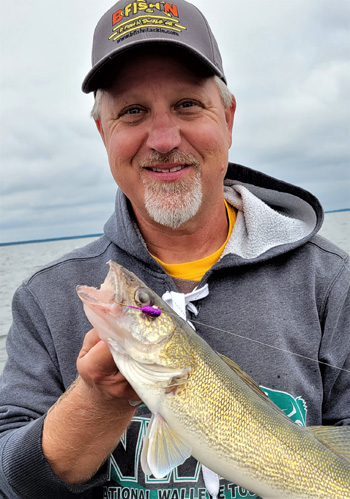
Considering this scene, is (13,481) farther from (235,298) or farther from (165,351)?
(235,298)

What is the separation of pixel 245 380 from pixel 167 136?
155 cm

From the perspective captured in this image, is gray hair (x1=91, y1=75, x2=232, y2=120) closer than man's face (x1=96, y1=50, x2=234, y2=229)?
No

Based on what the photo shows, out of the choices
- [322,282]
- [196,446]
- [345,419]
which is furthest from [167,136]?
[345,419]

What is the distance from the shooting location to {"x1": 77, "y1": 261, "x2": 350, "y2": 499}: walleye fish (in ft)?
7.87

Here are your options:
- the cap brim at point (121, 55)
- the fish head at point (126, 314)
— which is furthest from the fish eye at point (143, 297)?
the cap brim at point (121, 55)

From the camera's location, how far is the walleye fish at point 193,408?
2398 mm

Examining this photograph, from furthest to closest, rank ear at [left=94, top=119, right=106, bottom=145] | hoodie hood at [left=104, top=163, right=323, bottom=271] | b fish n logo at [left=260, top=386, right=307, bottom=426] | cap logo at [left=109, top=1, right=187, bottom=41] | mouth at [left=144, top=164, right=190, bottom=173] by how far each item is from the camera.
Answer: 1. ear at [left=94, top=119, right=106, bottom=145]
2. hoodie hood at [left=104, top=163, right=323, bottom=271]
3. mouth at [left=144, top=164, right=190, bottom=173]
4. cap logo at [left=109, top=1, right=187, bottom=41]
5. b fish n logo at [left=260, top=386, right=307, bottom=426]

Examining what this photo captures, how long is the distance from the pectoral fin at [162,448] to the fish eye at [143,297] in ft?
1.71

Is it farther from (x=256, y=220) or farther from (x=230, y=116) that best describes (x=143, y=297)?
(x=230, y=116)

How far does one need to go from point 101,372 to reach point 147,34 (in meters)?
2.05

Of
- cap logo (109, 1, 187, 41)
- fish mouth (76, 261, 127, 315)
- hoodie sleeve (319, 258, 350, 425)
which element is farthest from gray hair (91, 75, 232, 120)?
fish mouth (76, 261, 127, 315)

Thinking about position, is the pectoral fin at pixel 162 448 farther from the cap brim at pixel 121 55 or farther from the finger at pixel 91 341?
the cap brim at pixel 121 55

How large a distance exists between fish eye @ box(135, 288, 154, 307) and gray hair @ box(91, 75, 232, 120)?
1.67 meters

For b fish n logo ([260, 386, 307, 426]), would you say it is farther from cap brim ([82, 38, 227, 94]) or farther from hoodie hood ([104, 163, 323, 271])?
cap brim ([82, 38, 227, 94])
